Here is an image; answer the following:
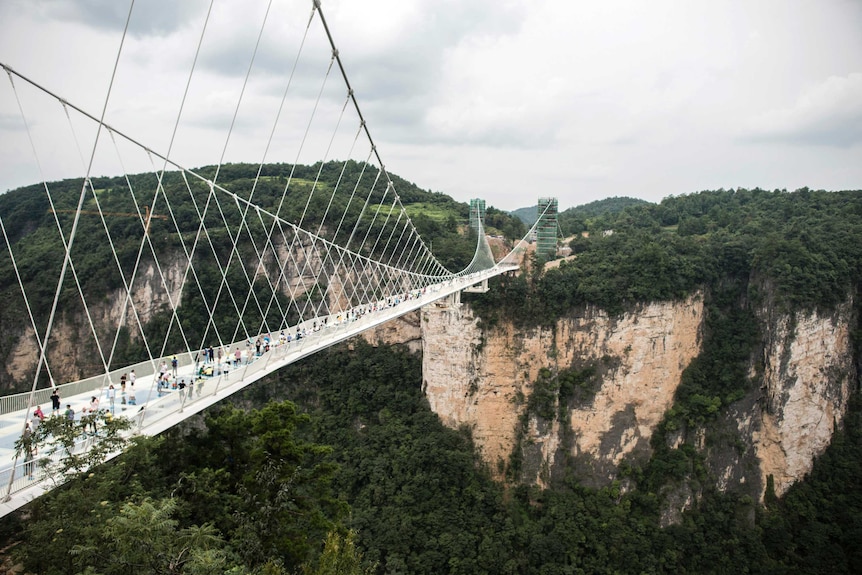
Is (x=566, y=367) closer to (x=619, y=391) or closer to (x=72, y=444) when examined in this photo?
(x=619, y=391)

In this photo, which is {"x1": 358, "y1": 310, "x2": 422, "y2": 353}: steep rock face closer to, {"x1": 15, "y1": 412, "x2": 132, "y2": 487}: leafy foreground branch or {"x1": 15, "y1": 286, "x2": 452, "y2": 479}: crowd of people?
{"x1": 15, "y1": 286, "x2": 452, "y2": 479}: crowd of people

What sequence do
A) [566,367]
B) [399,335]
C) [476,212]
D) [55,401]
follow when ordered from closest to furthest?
[55,401] < [566,367] < [399,335] < [476,212]

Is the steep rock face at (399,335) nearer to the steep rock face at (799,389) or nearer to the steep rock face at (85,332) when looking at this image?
the steep rock face at (85,332)

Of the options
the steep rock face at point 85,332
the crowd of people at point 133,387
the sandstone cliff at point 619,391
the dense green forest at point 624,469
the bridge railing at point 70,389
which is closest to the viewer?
the crowd of people at point 133,387

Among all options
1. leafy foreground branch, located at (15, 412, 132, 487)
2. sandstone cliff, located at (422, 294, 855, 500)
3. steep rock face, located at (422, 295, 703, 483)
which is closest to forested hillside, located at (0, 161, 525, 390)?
steep rock face, located at (422, 295, 703, 483)

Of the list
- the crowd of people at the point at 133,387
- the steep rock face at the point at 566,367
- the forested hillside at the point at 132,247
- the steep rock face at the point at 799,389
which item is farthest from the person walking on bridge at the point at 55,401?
the steep rock face at the point at 799,389

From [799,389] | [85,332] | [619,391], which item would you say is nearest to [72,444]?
[619,391]

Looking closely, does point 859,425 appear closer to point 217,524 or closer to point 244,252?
point 217,524
